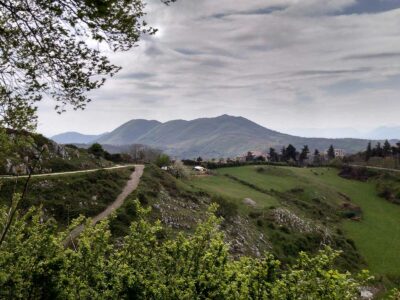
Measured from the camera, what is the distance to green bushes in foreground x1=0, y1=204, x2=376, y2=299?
1515cm

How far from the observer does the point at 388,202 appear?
11419 cm

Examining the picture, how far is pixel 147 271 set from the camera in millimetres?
17562

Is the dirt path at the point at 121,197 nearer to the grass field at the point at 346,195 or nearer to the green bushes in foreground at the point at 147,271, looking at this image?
the grass field at the point at 346,195

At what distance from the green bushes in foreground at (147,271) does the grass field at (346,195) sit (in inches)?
2228

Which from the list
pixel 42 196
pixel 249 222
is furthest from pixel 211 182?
pixel 42 196

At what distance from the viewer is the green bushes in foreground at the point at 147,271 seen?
15147mm

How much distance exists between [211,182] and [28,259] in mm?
90498

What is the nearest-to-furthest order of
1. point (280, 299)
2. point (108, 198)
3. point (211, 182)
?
point (280, 299) → point (108, 198) → point (211, 182)

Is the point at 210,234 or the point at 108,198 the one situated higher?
the point at 210,234

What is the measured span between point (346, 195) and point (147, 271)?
112980 millimetres

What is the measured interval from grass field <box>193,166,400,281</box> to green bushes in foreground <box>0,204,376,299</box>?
186 feet

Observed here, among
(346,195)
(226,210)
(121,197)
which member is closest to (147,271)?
(121,197)

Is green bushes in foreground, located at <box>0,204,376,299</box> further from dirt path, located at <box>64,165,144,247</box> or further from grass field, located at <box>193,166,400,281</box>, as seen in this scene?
grass field, located at <box>193,166,400,281</box>

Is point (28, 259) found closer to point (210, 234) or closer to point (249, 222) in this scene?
point (210, 234)
